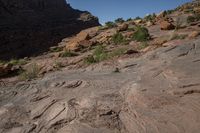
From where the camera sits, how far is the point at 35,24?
1901 inches

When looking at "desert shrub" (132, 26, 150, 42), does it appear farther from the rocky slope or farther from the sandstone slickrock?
the sandstone slickrock

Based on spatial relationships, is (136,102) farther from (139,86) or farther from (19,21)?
(19,21)

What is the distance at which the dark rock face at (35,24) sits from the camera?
36938 millimetres

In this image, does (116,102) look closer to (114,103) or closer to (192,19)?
(114,103)

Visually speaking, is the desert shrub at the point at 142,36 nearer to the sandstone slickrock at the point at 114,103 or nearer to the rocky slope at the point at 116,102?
the rocky slope at the point at 116,102

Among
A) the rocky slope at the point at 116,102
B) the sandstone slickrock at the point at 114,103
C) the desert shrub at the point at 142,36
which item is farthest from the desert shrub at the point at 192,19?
the sandstone slickrock at the point at 114,103

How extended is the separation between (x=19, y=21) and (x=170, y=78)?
41.2m

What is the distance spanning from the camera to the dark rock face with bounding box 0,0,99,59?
1454 inches

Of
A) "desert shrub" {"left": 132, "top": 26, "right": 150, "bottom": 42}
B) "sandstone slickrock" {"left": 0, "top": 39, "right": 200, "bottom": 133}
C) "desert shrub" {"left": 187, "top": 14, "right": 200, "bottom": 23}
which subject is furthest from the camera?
"desert shrub" {"left": 187, "top": 14, "right": 200, "bottom": 23}

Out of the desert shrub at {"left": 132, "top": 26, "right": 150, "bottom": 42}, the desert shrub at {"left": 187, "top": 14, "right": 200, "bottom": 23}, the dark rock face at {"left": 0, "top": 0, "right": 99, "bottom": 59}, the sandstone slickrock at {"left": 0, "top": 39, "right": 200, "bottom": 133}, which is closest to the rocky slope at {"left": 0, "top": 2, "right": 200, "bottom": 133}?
the sandstone slickrock at {"left": 0, "top": 39, "right": 200, "bottom": 133}

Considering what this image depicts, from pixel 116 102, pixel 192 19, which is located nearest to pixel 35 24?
pixel 192 19

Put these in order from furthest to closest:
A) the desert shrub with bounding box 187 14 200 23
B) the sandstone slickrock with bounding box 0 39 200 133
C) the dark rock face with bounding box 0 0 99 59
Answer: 1. the dark rock face with bounding box 0 0 99 59
2. the desert shrub with bounding box 187 14 200 23
3. the sandstone slickrock with bounding box 0 39 200 133

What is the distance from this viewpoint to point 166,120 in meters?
6.87

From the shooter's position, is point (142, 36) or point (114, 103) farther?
point (142, 36)
